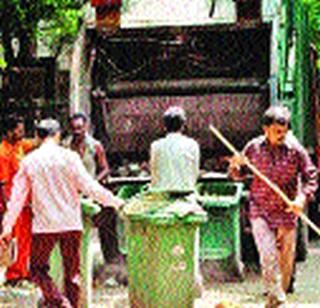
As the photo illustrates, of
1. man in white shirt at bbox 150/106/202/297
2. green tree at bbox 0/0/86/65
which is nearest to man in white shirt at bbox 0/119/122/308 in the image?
man in white shirt at bbox 150/106/202/297

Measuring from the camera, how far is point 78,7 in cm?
1402

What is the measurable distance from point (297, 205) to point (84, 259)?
5.23 feet

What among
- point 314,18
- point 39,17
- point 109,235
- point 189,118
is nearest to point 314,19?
point 314,18

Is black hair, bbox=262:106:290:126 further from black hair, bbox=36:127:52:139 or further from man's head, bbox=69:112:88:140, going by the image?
man's head, bbox=69:112:88:140

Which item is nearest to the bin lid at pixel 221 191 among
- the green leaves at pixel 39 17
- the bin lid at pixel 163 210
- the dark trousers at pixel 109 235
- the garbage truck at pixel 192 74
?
the garbage truck at pixel 192 74

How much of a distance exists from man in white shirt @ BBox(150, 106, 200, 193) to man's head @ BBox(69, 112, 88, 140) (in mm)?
1265

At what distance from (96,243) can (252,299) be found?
393 centimetres

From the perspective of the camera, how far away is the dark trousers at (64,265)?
21.4ft

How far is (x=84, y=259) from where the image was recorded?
7.27 meters

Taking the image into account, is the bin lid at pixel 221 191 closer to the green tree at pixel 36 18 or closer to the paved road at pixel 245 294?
the paved road at pixel 245 294

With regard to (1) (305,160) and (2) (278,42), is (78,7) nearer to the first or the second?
(2) (278,42)

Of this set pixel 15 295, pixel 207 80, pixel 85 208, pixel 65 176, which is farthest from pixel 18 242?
pixel 207 80

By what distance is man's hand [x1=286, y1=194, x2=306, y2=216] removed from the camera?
7.06m

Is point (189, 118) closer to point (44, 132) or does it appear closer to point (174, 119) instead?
point (174, 119)
